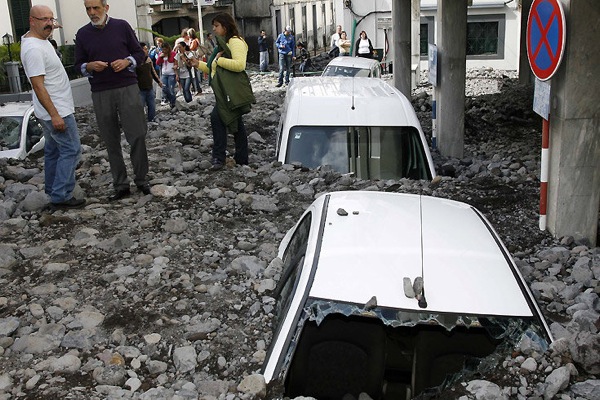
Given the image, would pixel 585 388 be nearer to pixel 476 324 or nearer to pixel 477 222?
pixel 476 324

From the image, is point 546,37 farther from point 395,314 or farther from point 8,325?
point 8,325

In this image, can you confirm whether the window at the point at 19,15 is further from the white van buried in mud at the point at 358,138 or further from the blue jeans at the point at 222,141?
the white van buried in mud at the point at 358,138

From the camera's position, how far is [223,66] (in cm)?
866

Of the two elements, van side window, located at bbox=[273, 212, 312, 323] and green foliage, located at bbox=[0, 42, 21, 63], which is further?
green foliage, located at bbox=[0, 42, 21, 63]

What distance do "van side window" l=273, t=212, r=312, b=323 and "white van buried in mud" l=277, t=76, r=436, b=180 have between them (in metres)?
2.83

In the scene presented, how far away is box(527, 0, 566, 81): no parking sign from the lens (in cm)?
632

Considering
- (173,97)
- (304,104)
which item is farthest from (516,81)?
(304,104)

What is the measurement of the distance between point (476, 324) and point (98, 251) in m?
3.81

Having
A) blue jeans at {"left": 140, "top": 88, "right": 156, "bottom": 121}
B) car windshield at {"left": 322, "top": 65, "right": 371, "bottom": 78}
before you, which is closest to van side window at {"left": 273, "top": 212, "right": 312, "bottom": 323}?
blue jeans at {"left": 140, "top": 88, "right": 156, "bottom": 121}

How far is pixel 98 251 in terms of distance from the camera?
6426mm

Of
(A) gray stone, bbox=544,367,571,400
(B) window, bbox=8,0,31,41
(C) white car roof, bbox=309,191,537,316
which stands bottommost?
(A) gray stone, bbox=544,367,571,400

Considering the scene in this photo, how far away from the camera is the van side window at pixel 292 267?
4223 millimetres

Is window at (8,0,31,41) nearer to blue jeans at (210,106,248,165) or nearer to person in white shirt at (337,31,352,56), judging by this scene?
person in white shirt at (337,31,352,56)

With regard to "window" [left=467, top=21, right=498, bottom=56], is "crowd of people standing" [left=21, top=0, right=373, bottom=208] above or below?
above
